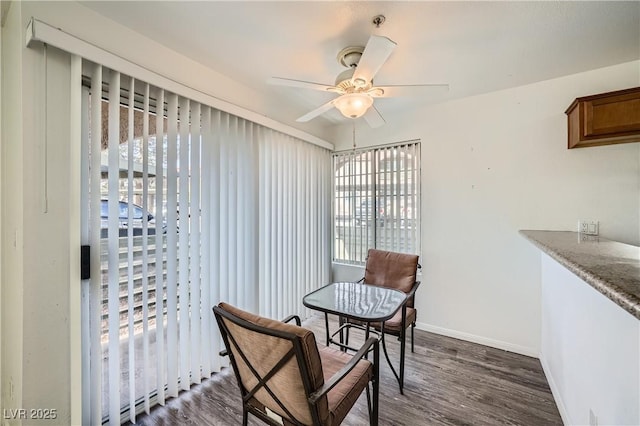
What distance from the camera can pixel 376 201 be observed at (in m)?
3.41

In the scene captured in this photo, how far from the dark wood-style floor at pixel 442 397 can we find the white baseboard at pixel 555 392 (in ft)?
0.12

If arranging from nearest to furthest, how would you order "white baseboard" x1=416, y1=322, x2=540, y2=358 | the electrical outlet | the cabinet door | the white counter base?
the white counter base → the cabinet door → the electrical outlet → "white baseboard" x1=416, y1=322, x2=540, y2=358

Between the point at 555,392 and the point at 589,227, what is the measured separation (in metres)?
1.41

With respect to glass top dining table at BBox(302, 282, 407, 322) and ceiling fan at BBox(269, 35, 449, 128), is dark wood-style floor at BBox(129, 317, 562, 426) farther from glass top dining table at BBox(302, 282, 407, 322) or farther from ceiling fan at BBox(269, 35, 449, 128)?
ceiling fan at BBox(269, 35, 449, 128)

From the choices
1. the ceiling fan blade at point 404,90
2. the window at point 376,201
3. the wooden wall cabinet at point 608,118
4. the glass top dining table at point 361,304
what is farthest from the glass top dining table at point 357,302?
the wooden wall cabinet at point 608,118

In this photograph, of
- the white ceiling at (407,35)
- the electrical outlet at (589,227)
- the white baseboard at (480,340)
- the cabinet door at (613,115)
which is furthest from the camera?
the white baseboard at (480,340)

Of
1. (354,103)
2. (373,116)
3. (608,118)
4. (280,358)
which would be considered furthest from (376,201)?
(280,358)

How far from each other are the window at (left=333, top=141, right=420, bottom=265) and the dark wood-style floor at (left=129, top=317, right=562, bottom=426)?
126cm

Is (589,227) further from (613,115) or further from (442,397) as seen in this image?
(442,397)

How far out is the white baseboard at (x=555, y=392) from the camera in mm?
1677

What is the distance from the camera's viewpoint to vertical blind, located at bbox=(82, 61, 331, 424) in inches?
63.1

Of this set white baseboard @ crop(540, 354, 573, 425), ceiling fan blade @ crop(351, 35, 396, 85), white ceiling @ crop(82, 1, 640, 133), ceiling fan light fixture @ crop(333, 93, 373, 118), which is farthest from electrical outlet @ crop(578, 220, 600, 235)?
ceiling fan blade @ crop(351, 35, 396, 85)

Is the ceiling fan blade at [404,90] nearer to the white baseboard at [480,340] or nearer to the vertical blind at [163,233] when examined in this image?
the vertical blind at [163,233]

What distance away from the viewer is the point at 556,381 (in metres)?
1.90
